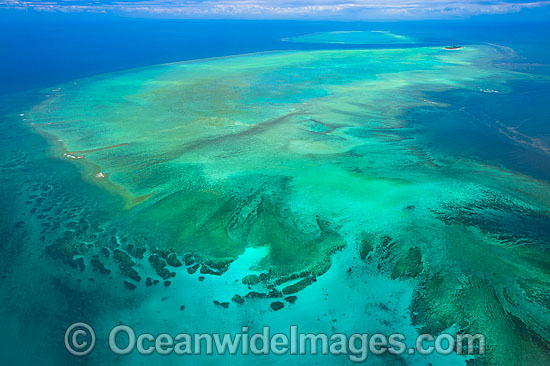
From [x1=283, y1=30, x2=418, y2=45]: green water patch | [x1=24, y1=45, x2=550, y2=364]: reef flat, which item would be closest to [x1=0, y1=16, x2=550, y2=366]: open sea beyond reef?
[x1=24, y1=45, x2=550, y2=364]: reef flat

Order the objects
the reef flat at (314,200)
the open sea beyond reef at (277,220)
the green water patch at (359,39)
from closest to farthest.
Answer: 1. the open sea beyond reef at (277,220)
2. the reef flat at (314,200)
3. the green water patch at (359,39)

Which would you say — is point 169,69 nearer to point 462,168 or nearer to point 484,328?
point 462,168

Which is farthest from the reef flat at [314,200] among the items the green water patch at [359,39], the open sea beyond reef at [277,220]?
the green water patch at [359,39]

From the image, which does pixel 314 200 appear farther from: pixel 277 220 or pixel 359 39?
pixel 359 39

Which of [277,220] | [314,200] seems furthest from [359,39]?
[277,220]

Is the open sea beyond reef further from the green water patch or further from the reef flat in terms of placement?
the green water patch

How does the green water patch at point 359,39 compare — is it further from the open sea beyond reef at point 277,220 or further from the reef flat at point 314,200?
the reef flat at point 314,200

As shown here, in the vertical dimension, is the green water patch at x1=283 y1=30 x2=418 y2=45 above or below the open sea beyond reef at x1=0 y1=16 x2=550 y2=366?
above
